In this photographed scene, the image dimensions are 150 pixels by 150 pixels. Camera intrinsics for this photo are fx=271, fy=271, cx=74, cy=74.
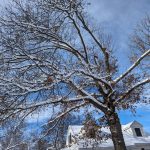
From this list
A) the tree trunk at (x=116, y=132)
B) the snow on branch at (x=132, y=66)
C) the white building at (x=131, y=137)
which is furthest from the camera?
the white building at (x=131, y=137)

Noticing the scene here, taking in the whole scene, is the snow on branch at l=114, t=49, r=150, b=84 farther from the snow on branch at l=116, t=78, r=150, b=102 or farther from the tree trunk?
the tree trunk

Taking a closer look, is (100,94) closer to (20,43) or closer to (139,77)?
(139,77)

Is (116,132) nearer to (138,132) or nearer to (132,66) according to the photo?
(132,66)

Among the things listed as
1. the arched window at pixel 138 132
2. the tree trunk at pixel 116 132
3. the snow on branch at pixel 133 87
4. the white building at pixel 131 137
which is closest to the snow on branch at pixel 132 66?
the snow on branch at pixel 133 87

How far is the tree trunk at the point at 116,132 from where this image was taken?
10.9 metres

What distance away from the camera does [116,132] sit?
11.1 m

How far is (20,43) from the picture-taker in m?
12.5

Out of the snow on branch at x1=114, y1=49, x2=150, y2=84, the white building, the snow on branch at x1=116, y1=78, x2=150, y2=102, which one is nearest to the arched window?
the white building

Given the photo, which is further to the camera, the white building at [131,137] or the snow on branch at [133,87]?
the white building at [131,137]

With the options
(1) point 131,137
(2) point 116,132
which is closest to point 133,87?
(2) point 116,132

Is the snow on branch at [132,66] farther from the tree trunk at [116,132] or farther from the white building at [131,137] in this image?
the white building at [131,137]

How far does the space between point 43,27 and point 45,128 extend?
4841mm

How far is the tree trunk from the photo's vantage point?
35.6 ft

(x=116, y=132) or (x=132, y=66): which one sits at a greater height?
(x=132, y=66)
